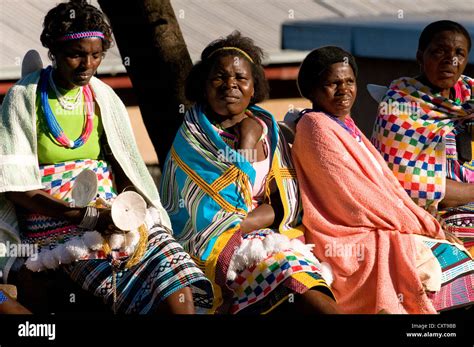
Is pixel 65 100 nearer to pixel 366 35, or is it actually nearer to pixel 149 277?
pixel 149 277

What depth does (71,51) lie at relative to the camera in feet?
18.4

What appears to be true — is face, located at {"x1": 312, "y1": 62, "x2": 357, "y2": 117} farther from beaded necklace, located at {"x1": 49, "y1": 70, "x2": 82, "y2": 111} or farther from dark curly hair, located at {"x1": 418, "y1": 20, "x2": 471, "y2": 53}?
beaded necklace, located at {"x1": 49, "y1": 70, "x2": 82, "y2": 111}

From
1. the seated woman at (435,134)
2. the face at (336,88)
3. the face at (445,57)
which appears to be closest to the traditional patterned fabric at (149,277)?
the face at (336,88)

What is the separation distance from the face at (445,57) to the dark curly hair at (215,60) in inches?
38.6

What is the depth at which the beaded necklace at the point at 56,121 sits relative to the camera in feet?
18.4

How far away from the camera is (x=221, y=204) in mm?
5812

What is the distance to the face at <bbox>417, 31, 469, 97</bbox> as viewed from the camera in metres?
6.40

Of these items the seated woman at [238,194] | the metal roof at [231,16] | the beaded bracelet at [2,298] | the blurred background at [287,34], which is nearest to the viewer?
the beaded bracelet at [2,298]

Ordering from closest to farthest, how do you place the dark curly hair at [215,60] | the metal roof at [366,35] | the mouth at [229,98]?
the mouth at [229,98] → the dark curly hair at [215,60] → the metal roof at [366,35]

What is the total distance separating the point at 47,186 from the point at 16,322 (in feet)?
2.52

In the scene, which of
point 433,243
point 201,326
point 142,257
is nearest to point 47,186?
point 142,257

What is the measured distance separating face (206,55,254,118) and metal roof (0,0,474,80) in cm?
804

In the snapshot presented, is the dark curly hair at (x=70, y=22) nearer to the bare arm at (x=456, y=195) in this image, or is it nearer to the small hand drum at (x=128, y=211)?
the small hand drum at (x=128, y=211)

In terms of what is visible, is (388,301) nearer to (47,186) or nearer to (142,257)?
(142,257)
